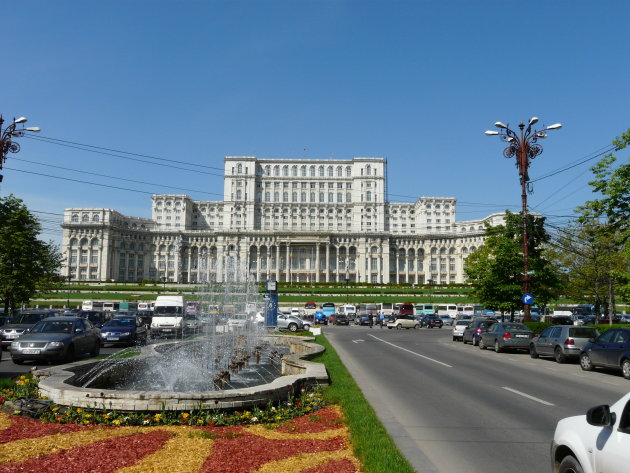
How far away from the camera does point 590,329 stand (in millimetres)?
20625

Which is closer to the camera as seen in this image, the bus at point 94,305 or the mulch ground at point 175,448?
the mulch ground at point 175,448

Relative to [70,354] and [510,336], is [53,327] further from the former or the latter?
[510,336]

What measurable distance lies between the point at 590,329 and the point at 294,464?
18528 millimetres

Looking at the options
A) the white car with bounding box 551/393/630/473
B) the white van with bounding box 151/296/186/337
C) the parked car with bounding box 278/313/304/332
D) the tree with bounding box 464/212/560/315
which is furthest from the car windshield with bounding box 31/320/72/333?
the tree with bounding box 464/212/560/315

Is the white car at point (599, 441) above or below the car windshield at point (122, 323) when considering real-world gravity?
above

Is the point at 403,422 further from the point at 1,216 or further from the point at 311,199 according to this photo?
the point at 311,199

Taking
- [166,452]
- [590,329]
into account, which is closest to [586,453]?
[166,452]

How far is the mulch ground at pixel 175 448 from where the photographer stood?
5871mm

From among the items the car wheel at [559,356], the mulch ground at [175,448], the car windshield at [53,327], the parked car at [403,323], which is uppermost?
the car windshield at [53,327]

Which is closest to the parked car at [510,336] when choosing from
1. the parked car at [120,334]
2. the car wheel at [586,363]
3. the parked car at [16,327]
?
the car wheel at [586,363]

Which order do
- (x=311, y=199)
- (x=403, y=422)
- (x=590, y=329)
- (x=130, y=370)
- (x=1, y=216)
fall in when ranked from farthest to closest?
(x=311, y=199), (x=1, y=216), (x=590, y=329), (x=130, y=370), (x=403, y=422)

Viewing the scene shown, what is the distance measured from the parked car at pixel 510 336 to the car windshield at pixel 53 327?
757 inches

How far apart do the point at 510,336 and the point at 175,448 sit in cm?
2149

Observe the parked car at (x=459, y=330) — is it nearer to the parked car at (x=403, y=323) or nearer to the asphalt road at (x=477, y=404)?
the asphalt road at (x=477, y=404)
